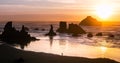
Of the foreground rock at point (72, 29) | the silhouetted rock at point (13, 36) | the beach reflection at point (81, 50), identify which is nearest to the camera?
the beach reflection at point (81, 50)

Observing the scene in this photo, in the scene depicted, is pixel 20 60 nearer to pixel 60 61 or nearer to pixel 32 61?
pixel 32 61

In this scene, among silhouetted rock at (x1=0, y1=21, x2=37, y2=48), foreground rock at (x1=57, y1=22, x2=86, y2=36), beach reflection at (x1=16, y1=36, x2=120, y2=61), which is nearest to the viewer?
beach reflection at (x1=16, y1=36, x2=120, y2=61)

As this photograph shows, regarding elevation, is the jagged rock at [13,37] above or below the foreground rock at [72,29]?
above

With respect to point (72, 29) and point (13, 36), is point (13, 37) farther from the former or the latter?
point (72, 29)

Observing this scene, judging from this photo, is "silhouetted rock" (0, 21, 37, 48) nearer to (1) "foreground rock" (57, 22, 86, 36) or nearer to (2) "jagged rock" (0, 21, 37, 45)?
(2) "jagged rock" (0, 21, 37, 45)

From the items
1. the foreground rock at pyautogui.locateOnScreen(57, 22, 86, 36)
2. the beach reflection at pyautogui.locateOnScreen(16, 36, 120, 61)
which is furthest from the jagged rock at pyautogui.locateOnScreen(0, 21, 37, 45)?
the foreground rock at pyautogui.locateOnScreen(57, 22, 86, 36)

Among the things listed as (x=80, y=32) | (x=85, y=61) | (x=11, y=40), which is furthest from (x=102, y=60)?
(x=80, y=32)

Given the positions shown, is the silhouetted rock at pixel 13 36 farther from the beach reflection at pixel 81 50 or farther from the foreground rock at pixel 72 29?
the foreground rock at pixel 72 29

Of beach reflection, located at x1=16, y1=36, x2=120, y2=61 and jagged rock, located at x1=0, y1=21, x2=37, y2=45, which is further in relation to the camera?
jagged rock, located at x1=0, y1=21, x2=37, y2=45

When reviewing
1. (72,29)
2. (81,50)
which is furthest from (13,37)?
(72,29)

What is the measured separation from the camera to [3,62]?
1308 inches

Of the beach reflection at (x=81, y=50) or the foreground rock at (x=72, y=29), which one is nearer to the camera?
the beach reflection at (x=81, y=50)

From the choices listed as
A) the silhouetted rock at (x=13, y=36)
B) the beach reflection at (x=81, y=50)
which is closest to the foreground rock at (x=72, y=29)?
the silhouetted rock at (x=13, y=36)

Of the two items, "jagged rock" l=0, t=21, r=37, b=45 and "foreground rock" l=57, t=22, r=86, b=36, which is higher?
"jagged rock" l=0, t=21, r=37, b=45
